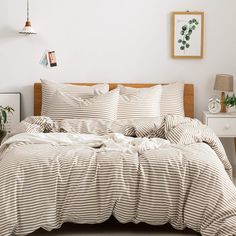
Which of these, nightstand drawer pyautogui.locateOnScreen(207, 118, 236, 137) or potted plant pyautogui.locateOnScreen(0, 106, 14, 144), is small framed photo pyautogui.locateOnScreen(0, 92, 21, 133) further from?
nightstand drawer pyautogui.locateOnScreen(207, 118, 236, 137)

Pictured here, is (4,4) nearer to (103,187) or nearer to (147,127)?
(147,127)

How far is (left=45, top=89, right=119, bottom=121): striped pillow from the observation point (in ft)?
15.3

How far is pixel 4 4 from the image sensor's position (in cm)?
522

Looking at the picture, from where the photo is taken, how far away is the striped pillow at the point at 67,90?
4984mm

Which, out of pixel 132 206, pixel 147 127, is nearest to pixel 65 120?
pixel 147 127

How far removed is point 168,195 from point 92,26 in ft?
8.26

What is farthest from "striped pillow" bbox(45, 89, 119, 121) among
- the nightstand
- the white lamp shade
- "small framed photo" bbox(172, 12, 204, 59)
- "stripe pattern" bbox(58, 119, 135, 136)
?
the nightstand

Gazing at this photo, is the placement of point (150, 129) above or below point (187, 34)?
below

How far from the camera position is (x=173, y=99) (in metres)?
5.09

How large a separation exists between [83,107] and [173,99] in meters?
0.93

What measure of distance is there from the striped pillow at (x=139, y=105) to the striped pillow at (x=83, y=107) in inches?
2.9

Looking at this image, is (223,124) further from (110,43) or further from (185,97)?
(110,43)

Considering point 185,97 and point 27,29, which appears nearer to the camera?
point 27,29

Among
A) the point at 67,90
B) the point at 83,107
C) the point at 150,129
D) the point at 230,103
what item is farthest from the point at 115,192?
the point at 230,103
